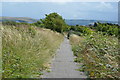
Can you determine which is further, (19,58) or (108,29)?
(108,29)

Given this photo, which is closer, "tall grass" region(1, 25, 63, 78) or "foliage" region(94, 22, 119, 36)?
"tall grass" region(1, 25, 63, 78)

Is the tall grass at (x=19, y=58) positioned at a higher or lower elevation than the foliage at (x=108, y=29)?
lower

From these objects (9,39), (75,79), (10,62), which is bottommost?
(75,79)

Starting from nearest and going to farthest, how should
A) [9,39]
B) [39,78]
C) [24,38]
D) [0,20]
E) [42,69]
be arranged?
[39,78] → [42,69] → [9,39] → [24,38] → [0,20]

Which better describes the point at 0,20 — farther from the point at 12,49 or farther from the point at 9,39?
the point at 12,49

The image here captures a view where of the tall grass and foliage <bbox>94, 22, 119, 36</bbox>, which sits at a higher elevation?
foliage <bbox>94, 22, 119, 36</bbox>

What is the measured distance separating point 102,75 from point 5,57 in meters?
2.75

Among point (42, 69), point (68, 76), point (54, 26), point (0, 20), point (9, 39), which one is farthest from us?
point (54, 26)

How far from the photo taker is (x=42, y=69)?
6336mm

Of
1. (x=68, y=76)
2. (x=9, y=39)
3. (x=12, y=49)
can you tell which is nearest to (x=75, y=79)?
(x=68, y=76)

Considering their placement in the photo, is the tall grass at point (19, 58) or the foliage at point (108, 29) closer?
the tall grass at point (19, 58)

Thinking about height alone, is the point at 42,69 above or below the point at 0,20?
below

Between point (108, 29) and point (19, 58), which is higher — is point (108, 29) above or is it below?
above

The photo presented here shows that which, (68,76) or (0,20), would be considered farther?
(0,20)
